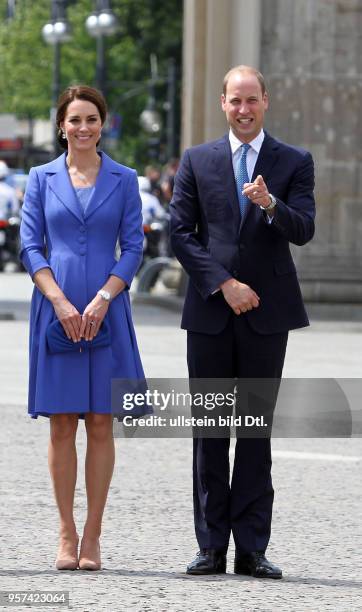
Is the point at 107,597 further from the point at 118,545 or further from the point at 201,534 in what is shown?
the point at 118,545

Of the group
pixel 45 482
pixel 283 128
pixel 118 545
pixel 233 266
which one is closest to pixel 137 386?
pixel 233 266

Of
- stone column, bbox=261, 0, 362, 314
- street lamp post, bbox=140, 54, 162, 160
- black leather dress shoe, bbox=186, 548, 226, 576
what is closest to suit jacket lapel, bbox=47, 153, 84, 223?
black leather dress shoe, bbox=186, 548, 226, 576

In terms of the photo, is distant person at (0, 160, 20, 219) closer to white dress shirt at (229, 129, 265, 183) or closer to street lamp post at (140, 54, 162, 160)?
white dress shirt at (229, 129, 265, 183)

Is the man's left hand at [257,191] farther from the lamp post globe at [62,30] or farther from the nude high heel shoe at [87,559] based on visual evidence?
the lamp post globe at [62,30]

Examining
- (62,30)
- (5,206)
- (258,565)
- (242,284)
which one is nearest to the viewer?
(242,284)

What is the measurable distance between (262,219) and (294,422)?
192 inches

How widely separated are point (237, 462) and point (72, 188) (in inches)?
44.3

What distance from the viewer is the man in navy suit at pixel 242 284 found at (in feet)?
22.2

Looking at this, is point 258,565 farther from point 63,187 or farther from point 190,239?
point 63,187

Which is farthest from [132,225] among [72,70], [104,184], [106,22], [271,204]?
[72,70]

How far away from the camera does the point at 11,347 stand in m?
17.0

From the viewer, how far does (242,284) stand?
673cm

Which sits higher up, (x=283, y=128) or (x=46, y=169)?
(x=283, y=128)

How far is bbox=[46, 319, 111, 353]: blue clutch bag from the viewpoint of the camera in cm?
678
